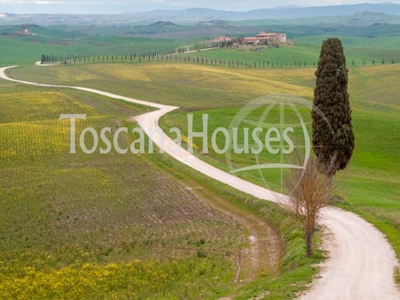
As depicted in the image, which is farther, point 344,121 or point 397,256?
point 344,121

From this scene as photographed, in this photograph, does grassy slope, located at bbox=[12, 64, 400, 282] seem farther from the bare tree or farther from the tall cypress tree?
the bare tree

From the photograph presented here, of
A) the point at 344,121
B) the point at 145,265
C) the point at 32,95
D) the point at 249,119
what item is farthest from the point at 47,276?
the point at 32,95

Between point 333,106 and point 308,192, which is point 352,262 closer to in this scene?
point 308,192

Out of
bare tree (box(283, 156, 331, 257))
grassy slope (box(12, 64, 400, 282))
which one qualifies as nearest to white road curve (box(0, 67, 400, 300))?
grassy slope (box(12, 64, 400, 282))

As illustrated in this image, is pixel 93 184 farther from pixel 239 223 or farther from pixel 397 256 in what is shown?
pixel 397 256

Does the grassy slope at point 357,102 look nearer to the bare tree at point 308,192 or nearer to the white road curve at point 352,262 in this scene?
the white road curve at point 352,262

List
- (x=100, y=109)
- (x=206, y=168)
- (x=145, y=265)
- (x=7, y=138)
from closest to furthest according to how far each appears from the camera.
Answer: (x=145, y=265) → (x=206, y=168) → (x=7, y=138) → (x=100, y=109)
